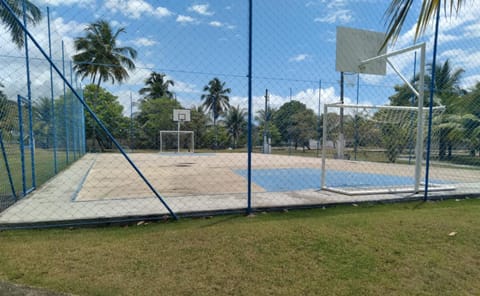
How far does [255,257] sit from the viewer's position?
2465 millimetres

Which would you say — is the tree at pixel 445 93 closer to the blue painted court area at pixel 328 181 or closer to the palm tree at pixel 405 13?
the blue painted court area at pixel 328 181

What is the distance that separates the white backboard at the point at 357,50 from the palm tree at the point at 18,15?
17.8 feet

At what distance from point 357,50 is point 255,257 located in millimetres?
5172

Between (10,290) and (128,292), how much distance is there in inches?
33.4

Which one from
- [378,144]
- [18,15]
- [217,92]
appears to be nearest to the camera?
[217,92]

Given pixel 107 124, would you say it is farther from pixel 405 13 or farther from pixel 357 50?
pixel 405 13

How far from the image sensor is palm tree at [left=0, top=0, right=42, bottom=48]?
3597 millimetres

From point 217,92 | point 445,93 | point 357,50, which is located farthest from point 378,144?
point 217,92

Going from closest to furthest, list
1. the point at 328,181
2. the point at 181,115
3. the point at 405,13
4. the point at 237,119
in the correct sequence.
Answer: the point at 405,13, the point at 328,181, the point at 237,119, the point at 181,115

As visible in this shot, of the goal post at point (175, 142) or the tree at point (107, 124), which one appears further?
the goal post at point (175, 142)

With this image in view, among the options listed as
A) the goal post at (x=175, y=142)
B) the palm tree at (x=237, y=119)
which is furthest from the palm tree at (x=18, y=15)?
the goal post at (x=175, y=142)

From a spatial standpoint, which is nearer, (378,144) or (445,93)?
(378,144)

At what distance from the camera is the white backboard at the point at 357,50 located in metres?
5.61

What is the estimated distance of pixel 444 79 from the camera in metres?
16.7
